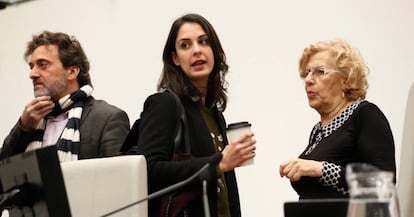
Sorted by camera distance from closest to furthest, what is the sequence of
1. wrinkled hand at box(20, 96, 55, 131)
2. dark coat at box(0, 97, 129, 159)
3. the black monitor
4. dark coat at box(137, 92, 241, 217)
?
the black monitor < dark coat at box(137, 92, 241, 217) < dark coat at box(0, 97, 129, 159) < wrinkled hand at box(20, 96, 55, 131)

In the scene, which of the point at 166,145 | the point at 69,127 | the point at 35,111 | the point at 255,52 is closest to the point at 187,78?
the point at 166,145

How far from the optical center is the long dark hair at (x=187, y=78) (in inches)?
84.2

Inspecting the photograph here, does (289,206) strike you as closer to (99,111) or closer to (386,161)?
(386,161)

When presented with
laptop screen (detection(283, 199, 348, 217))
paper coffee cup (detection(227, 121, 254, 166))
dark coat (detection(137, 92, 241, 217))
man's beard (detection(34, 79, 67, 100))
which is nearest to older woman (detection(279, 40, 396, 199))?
dark coat (detection(137, 92, 241, 217))

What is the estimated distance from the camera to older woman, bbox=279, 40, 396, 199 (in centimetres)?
201

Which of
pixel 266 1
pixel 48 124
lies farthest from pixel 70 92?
pixel 266 1

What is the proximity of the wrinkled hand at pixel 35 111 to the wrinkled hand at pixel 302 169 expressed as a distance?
941 mm

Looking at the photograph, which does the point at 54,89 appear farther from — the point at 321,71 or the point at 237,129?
the point at 237,129

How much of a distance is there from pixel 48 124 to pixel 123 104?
44.1 inches

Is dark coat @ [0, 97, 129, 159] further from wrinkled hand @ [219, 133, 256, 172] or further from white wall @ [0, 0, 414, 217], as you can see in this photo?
white wall @ [0, 0, 414, 217]

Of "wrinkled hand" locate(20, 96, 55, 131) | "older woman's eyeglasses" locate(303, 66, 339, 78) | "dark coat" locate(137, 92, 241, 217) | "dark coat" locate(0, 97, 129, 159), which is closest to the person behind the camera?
"dark coat" locate(137, 92, 241, 217)

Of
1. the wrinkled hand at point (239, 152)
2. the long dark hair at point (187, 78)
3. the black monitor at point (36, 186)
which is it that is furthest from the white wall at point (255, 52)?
the black monitor at point (36, 186)

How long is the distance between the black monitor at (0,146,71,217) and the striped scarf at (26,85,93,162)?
1144 mm

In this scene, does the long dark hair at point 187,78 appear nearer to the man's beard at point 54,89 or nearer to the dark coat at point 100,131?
the dark coat at point 100,131
